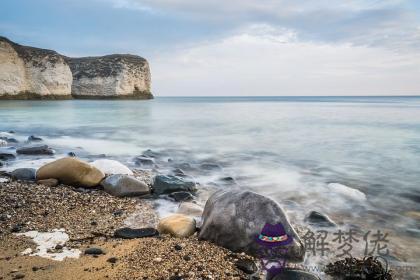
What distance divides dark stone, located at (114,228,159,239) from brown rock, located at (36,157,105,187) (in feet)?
7.42

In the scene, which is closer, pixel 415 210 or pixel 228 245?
pixel 228 245

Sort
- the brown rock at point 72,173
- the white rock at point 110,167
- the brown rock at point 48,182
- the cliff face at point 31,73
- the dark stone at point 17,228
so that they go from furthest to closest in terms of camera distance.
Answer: the cliff face at point 31,73, the white rock at point 110,167, the brown rock at point 72,173, the brown rock at point 48,182, the dark stone at point 17,228

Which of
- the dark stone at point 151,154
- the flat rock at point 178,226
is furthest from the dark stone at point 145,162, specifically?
the flat rock at point 178,226

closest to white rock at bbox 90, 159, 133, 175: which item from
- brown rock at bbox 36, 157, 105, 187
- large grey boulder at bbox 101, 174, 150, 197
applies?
brown rock at bbox 36, 157, 105, 187

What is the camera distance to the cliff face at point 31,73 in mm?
43344

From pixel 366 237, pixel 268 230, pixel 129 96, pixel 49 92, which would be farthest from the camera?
pixel 129 96

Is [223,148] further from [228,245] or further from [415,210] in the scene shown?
[228,245]

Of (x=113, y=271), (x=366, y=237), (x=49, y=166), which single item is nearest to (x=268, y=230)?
(x=113, y=271)

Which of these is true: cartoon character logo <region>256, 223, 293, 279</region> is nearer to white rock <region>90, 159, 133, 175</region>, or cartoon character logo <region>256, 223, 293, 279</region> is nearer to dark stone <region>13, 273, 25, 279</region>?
dark stone <region>13, 273, 25, 279</region>

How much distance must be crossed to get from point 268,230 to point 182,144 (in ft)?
36.2

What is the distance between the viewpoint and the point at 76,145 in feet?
42.2

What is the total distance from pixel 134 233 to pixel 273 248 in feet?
5.49

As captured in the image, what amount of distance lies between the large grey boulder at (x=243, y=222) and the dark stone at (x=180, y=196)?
1.71 metres

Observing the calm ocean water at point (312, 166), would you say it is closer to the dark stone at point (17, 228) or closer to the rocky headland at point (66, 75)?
the dark stone at point (17, 228)
